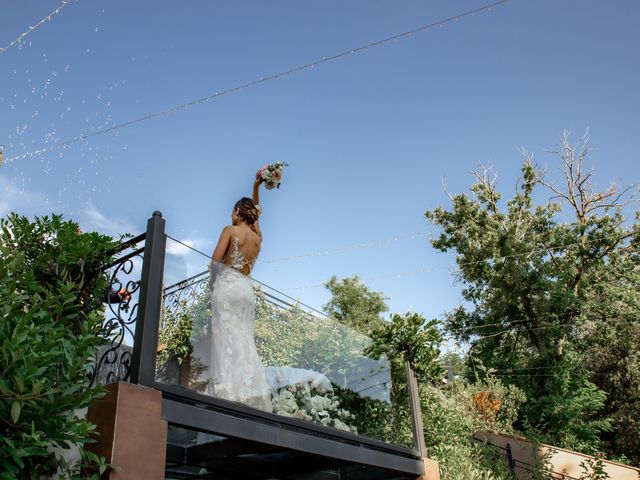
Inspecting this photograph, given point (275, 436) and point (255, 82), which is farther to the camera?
point (255, 82)

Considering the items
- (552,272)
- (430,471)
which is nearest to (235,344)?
(430,471)

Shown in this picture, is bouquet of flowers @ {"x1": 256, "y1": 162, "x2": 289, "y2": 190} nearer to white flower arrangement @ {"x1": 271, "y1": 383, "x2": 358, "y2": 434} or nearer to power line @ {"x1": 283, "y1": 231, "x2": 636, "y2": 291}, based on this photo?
white flower arrangement @ {"x1": 271, "y1": 383, "x2": 358, "y2": 434}

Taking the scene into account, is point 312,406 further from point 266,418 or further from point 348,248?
point 348,248

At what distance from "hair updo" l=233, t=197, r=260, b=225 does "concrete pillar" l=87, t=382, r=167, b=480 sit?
2.22 metres

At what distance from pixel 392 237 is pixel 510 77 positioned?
591 centimetres

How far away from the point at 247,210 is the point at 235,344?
137 cm

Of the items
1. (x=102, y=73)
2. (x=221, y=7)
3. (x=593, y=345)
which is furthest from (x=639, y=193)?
(x=102, y=73)

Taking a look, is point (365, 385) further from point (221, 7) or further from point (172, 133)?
point (221, 7)

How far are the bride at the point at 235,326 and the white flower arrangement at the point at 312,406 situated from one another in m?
0.19

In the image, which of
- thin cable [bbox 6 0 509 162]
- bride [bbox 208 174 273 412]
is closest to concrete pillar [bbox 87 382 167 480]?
bride [bbox 208 174 273 412]

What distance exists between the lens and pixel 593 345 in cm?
1909

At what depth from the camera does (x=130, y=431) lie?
3.45 meters

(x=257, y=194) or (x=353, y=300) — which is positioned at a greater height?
(x=353, y=300)

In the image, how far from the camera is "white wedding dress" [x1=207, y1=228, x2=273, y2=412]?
4.60 metres
